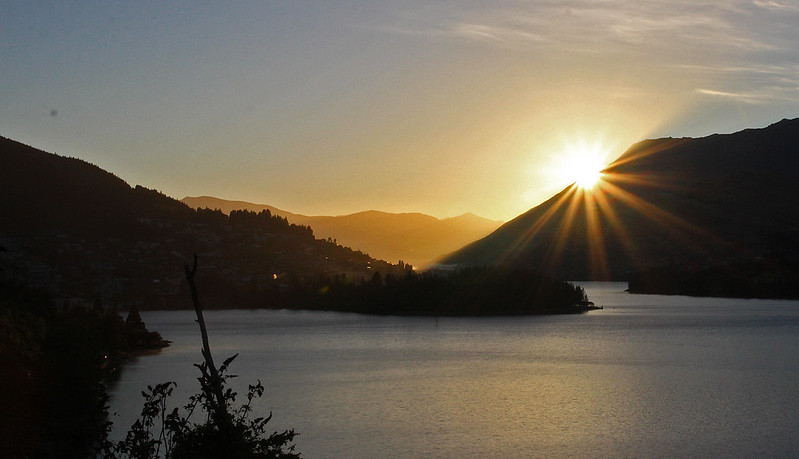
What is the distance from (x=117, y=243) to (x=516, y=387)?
123m

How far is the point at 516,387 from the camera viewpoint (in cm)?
5256

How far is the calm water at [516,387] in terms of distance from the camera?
116 ft

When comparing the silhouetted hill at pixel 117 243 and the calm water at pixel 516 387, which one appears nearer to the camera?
the calm water at pixel 516 387

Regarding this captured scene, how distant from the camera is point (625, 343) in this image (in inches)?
3295

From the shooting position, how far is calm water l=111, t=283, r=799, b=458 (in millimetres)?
35219

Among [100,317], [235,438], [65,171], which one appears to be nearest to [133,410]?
[235,438]

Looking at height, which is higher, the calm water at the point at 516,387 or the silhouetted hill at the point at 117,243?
the silhouetted hill at the point at 117,243

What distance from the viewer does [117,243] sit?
159750 mm

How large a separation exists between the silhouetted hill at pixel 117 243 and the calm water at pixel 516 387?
4505cm

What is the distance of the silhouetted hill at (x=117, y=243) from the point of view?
141000mm

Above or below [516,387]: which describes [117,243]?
above

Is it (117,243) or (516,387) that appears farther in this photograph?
(117,243)

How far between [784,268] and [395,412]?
178 m

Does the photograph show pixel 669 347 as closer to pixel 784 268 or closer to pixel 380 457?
pixel 380 457
